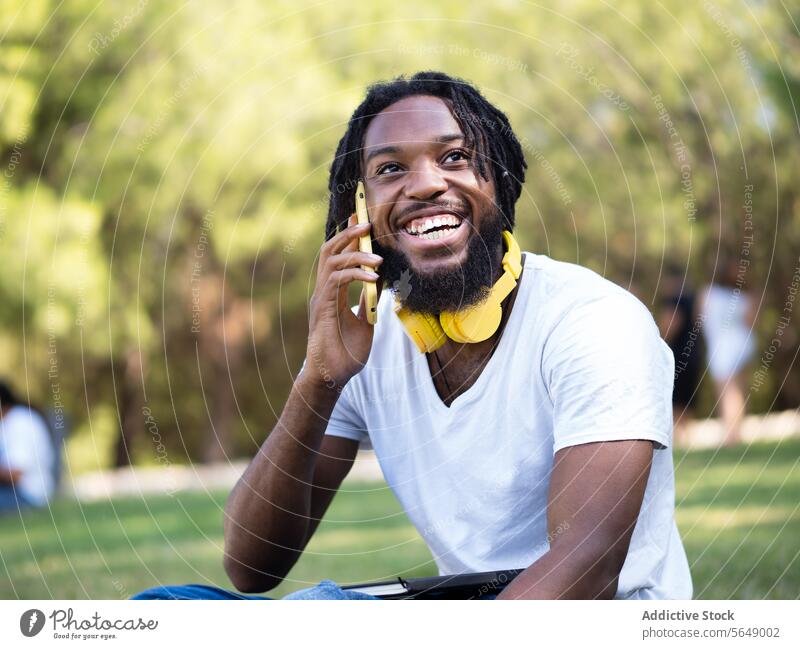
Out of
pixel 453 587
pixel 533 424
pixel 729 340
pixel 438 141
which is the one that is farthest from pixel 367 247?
pixel 729 340

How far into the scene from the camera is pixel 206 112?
15625 mm

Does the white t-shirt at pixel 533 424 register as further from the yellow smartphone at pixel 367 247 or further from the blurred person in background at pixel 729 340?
the blurred person in background at pixel 729 340

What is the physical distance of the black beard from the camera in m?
3.78

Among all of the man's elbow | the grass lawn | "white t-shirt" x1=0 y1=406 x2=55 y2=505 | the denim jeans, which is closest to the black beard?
the denim jeans

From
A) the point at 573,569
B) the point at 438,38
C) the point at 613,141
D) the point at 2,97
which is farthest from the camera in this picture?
the point at 613,141

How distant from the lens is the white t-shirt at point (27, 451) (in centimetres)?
1145

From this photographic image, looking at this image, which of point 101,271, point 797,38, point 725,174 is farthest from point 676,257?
point 101,271

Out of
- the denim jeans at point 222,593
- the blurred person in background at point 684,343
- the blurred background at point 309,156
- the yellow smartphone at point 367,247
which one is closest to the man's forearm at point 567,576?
the denim jeans at point 222,593

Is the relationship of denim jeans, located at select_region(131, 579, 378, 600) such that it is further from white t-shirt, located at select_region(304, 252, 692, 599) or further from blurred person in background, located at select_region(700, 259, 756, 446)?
blurred person in background, located at select_region(700, 259, 756, 446)

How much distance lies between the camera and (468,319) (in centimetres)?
372

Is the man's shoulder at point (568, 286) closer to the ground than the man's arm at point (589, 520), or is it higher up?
higher up

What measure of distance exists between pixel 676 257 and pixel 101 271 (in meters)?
8.71

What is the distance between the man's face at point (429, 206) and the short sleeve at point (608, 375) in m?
0.50
